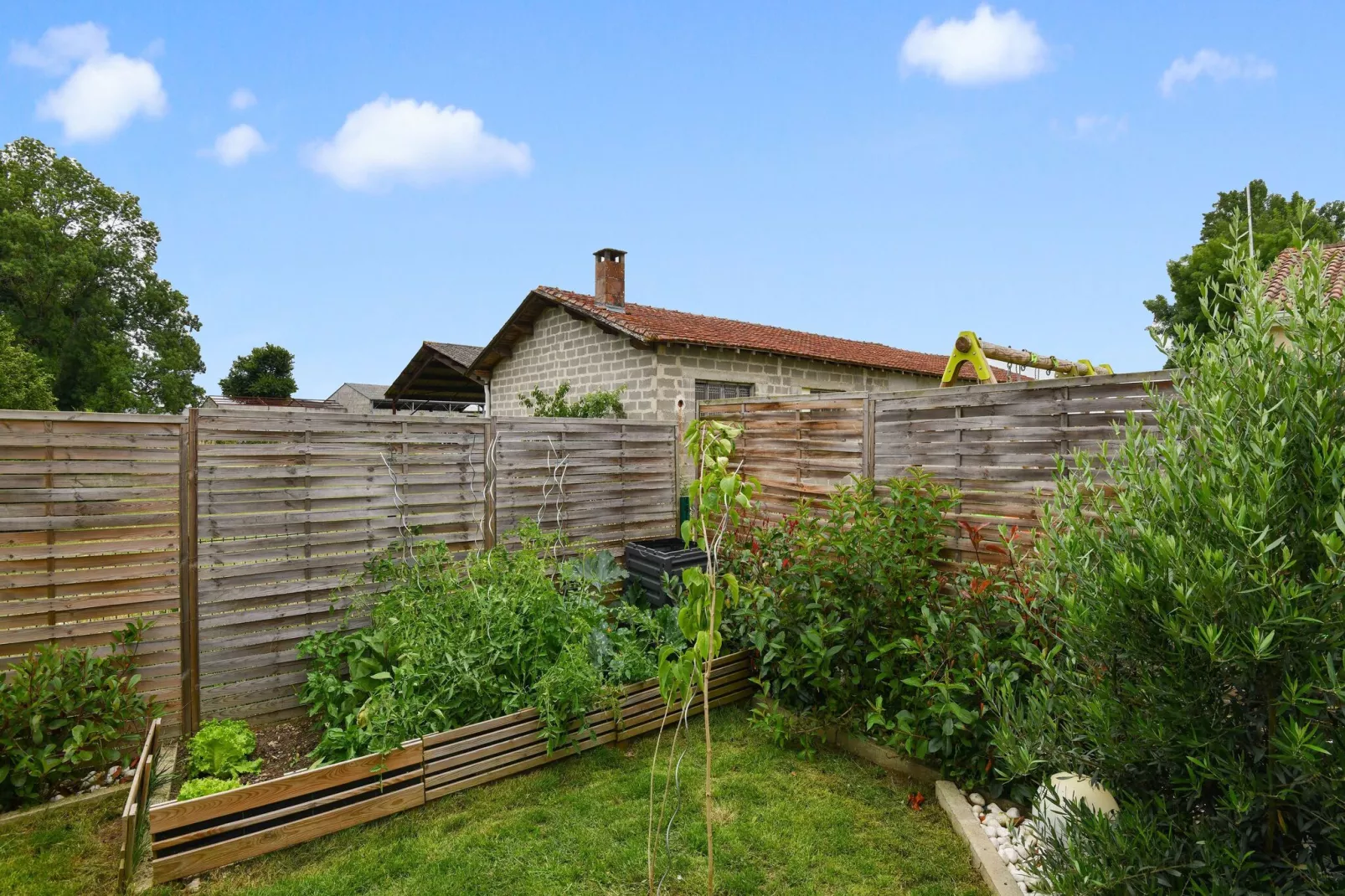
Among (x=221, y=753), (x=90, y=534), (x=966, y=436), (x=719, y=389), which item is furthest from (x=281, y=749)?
(x=719, y=389)

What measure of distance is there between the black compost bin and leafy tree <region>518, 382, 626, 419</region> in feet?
13.0

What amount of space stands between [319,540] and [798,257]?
25.7ft

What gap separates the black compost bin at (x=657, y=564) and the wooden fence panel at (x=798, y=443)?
858 mm

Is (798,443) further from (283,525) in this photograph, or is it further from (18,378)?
(18,378)

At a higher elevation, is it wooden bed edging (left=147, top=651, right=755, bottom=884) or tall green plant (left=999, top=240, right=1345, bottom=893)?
tall green plant (left=999, top=240, right=1345, bottom=893)

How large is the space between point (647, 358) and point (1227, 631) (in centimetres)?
822

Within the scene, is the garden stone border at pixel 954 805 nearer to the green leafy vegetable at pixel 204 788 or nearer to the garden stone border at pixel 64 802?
the green leafy vegetable at pixel 204 788

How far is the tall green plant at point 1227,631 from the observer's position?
1767 mm

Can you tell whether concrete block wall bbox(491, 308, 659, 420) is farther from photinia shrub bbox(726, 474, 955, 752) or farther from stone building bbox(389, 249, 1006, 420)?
photinia shrub bbox(726, 474, 955, 752)

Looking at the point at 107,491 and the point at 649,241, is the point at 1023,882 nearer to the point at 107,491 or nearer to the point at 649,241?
the point at 107,491

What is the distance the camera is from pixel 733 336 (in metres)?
10.9

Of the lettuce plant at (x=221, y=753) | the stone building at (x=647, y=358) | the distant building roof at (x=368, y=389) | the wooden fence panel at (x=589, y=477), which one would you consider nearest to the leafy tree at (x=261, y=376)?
the distant building roof at (x=368, y=389)

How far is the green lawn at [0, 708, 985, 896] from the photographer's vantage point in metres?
3.01

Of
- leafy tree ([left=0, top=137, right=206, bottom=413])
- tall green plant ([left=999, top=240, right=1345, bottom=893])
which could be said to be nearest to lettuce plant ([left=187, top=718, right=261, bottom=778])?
tall green plant ([left=999, top=240, right=1345, bottom=893])
